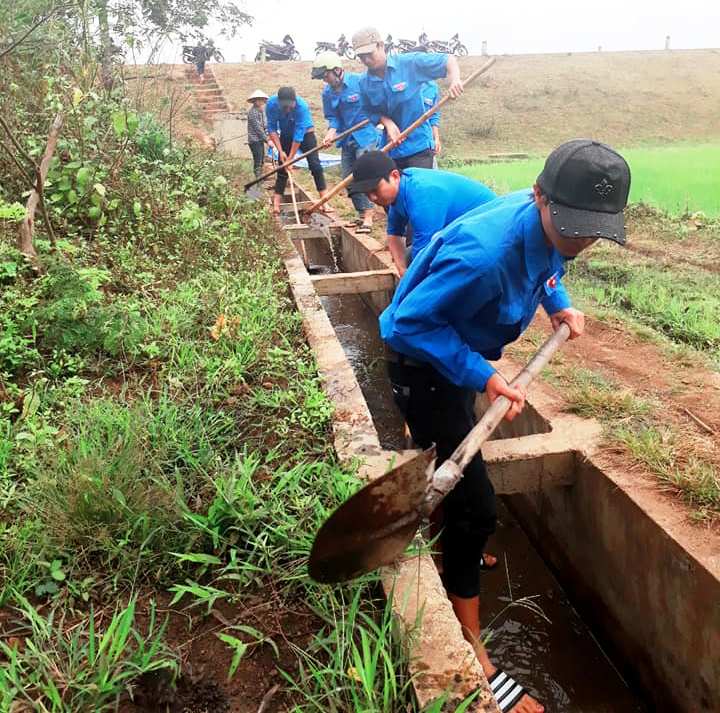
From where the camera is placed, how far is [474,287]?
76.9 inches

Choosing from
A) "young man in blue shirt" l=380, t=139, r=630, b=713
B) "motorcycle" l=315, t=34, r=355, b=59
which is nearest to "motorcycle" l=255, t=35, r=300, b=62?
"motorcycle" l=315, t=34, r=355, b=59

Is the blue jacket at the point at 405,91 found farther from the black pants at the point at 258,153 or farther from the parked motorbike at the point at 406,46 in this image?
the parked motorbike at the point at 406,46

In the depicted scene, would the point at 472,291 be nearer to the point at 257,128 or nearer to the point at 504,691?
the point at 504,691

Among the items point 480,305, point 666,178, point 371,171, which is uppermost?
point 371,171

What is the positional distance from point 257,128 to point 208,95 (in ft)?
28.8

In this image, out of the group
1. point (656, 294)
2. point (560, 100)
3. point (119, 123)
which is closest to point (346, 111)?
point (119, 123)

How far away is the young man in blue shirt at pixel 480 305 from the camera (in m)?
1.78

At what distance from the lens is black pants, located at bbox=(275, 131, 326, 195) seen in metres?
8.29

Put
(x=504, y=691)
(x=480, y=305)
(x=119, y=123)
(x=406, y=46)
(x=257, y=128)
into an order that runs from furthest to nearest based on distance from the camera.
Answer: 1. (x=406, y=46)
2. (x=257, y=128)
3. (x=119, y=123)
4. (x=504, y=691)
5. (x=480, y=305)

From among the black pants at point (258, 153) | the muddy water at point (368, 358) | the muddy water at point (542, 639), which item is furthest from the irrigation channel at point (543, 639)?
the black pants at point (258, 153)

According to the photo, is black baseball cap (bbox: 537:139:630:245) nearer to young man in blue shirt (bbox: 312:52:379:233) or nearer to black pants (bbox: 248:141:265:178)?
young man in blue shirt (bbox: 312:52:379:233)

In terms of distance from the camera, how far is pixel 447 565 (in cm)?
244

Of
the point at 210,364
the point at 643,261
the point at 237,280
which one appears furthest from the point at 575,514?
the point at 643,261

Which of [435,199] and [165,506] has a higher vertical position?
[435,199]
